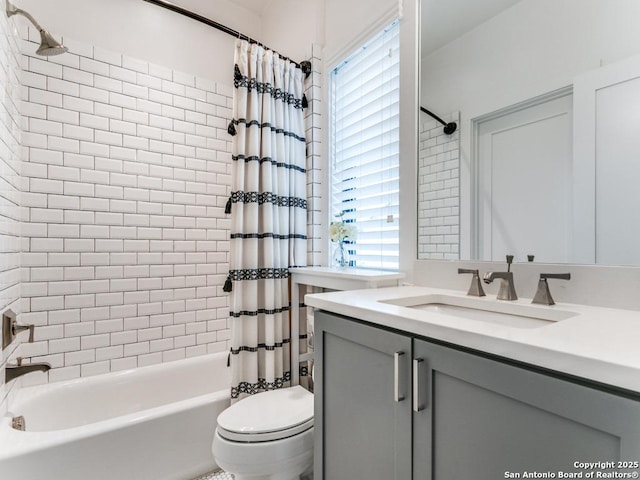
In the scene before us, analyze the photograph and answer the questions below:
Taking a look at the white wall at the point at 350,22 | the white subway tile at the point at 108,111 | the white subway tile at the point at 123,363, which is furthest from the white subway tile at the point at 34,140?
the white wall at the point at 350,22

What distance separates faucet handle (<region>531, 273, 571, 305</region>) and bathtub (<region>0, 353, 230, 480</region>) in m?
1.59

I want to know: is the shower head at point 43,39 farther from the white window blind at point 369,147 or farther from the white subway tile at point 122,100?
the white window blind at point 369,147

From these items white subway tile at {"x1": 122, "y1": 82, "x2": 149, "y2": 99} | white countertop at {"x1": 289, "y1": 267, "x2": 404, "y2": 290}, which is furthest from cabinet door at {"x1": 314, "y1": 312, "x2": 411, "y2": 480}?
white subway tile at {"x1": 122, "y1": 82, "x2": 149, "y2": 99}

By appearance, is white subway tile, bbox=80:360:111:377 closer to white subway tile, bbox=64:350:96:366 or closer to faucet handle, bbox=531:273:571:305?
white subway tile, bbox=64:350:96:366

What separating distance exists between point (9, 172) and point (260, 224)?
1241 millimetres

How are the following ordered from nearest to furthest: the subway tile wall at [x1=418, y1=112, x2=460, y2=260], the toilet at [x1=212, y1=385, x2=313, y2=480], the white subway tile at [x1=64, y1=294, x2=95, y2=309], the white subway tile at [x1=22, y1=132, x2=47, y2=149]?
1. the toilet at [x1=212, y1=385, x2=313, y2=480]
2. the subway tile wall at [x1=418, y1=112, x2=460, y2=260]
3. the white subway tile at [x1=22, y1=132, x2=47, y2=149]
4. the white subway tile at [x1=64, y1=294, x2=95, y2=309]

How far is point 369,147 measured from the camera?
1883 mm

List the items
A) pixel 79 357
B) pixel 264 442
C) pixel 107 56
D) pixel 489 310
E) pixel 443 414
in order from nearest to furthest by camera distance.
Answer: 1. pixel 443 414
2. pixel 489 310
3. pixel 264 442
4. pixel 79 357
5. pixel 107 56

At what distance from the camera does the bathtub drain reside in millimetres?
1495

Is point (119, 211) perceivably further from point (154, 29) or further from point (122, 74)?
point (154, 29)

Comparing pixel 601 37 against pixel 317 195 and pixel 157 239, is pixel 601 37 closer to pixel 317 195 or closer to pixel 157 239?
pixel 317 195


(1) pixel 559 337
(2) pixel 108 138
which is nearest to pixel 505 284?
(1) pixel 559 337

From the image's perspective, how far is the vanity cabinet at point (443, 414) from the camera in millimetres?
554

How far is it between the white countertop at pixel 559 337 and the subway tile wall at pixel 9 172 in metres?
1.63
